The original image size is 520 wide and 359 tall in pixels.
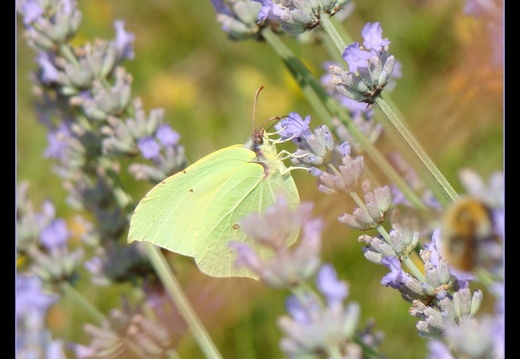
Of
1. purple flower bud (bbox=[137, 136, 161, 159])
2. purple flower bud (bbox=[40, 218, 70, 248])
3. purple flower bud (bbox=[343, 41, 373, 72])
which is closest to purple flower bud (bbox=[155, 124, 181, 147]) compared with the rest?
purple flower bud (bbox=[137, 136, 161, 159])

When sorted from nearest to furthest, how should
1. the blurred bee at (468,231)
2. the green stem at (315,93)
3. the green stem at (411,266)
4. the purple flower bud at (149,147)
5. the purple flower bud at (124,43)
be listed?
the blurred bee at (468,231), the green stem at (411,266), the green stem at (315,93), the purple flower bud at (149,147), the purple flower bud at (124,43)

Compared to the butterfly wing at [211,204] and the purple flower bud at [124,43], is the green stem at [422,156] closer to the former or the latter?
the butterfly wing at [211,204]

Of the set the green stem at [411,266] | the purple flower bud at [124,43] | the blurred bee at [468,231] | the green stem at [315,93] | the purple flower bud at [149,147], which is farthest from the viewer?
the purple flower bud at [124,43]

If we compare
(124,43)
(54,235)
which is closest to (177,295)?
(54,235)

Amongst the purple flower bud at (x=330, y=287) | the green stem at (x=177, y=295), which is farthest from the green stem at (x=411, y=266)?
the green stem at (x=177, y=295)

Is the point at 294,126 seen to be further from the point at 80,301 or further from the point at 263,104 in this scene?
the point at 263,104
